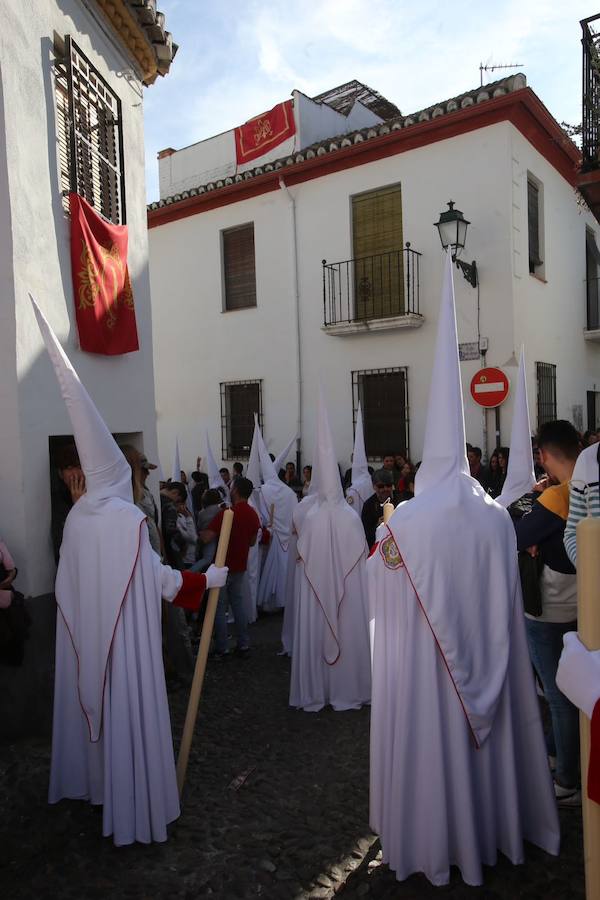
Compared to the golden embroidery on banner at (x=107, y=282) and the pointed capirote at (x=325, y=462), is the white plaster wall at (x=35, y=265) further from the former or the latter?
the pointed capirote at (x=325, y=462)

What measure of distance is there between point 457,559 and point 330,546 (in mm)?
2599

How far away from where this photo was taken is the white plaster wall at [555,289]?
39.3ft

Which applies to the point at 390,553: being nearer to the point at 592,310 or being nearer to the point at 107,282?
the point at 107,282

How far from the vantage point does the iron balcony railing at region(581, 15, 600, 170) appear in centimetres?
785

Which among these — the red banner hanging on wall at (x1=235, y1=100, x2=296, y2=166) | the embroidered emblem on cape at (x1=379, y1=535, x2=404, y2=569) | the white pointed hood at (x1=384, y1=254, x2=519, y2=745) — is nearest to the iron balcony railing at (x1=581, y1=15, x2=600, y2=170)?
the white pointed hood at (x1=384, y1=254, x2=519, y2=745)

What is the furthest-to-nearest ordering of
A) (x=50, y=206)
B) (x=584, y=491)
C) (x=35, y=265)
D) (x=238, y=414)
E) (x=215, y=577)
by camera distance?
(x=238, y=414), (x=50, y=206), (x=35, y=265), (x=215, y=577), (x=584, y=491)

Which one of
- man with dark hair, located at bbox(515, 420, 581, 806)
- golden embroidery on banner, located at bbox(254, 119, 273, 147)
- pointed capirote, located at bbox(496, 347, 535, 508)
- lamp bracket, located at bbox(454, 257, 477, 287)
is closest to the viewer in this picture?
man with dark hair, located at bbox(515, 420, 581, 806)

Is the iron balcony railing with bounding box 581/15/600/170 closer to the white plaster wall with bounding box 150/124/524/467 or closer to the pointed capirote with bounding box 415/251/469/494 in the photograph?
the white plaster wall with bounding box 150/124/524/467

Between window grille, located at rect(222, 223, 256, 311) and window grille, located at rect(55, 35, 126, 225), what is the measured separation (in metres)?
7.91

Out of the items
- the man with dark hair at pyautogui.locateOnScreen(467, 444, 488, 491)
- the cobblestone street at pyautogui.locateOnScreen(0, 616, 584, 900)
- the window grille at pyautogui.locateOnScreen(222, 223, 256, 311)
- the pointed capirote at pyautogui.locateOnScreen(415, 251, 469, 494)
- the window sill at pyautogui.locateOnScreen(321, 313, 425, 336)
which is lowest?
the cobblestone street at pyautogui.locateOnScreen(0, 616, 584, 900)

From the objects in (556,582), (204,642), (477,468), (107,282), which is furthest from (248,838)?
(477,468)

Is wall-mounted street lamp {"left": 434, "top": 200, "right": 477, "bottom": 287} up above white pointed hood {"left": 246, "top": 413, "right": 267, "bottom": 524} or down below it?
above

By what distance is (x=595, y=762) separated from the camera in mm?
1646

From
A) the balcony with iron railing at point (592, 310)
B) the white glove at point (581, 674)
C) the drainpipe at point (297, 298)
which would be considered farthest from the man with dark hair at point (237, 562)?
the balcony with iron railing at point (592, 310)
